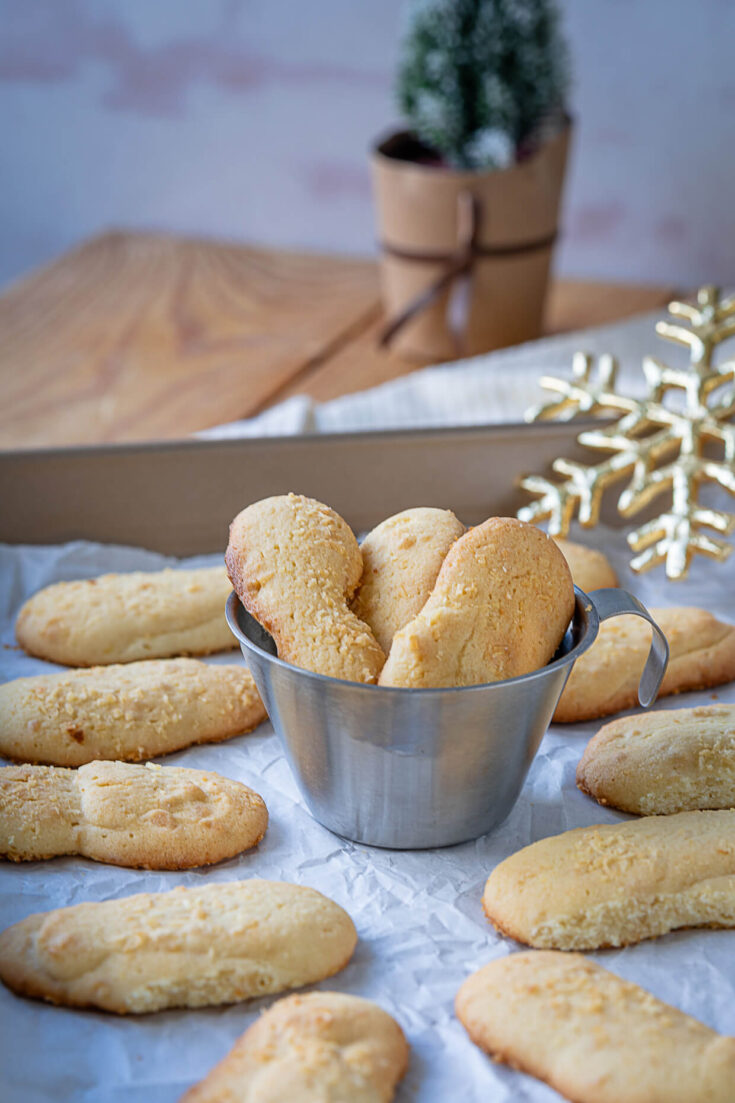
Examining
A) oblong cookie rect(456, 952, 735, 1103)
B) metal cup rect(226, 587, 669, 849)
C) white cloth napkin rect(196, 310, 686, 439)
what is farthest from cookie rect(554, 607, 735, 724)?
white cloth napkin rect(196, 310, 686, 439)

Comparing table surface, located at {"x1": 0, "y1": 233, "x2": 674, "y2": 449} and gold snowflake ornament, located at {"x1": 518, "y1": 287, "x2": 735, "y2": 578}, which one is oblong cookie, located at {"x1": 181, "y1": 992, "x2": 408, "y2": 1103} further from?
table surface, located at {"x1": 0, "y1": 233, "x2": 674, "y2": 449}

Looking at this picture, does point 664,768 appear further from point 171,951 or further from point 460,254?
point 460,254

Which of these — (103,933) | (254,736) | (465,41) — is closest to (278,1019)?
(103,933)

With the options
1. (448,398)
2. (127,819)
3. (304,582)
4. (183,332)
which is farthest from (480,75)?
(127,819)

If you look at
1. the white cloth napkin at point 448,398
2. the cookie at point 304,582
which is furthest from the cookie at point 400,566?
the white cloth napkin at point 448,398

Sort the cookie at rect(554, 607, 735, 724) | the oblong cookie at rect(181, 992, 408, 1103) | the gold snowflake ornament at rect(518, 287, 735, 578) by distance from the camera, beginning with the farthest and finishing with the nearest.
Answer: the gold snowflake ornament at rect(518, 287, 735, 578), the cookie at rect(554, 607, 735, 724), the oblong cookie at rect(181, 992, 408, 1103)

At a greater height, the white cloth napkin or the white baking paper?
the white cloth napkin

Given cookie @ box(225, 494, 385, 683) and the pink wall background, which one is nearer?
cookie @ box(225, 494, 385, 683)
